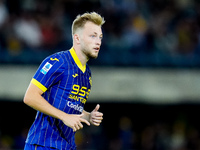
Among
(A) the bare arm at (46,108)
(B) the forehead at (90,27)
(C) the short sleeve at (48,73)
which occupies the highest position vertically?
(B) the forehead at (90,27)

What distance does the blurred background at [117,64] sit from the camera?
1320 cm

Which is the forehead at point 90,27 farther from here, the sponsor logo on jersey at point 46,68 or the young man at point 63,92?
the sponsor logo on jersey at point 46,68

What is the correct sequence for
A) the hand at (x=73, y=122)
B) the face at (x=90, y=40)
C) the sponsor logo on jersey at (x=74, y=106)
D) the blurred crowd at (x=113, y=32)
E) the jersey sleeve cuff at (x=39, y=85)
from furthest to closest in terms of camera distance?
the blurred crowd at (x=113, y=32) < the face at (x=90, y=40) < the sponsor logo on jersey at (x=74, y=106) < the jersey sleeve cuff at (x=39, y=85) < the hand at (x=73, y=122)

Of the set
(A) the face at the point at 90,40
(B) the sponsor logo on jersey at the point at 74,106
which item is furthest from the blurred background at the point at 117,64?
(A) the face at the point at 90,40

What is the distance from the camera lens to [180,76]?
45.0 ft

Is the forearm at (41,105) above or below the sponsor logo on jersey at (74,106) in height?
below

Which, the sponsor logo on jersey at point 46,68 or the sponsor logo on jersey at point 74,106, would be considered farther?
the sponsor logo on jersey at point 74,106

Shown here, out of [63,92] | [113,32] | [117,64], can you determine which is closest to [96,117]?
[63,92]

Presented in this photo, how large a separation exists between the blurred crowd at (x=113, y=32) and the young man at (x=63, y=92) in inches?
306

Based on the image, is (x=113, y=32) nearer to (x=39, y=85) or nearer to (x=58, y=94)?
(x=58, y=94)

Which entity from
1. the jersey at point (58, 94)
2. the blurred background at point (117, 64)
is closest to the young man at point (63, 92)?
the jersey at point (58, 94)

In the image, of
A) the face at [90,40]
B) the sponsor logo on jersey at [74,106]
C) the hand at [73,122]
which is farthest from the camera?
the face at [90,40]

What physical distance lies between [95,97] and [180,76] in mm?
2391

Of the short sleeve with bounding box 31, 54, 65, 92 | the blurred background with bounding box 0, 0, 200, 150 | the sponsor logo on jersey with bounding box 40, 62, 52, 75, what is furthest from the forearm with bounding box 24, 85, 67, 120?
the blurred background with bounding box 0, 0, 200, 150
